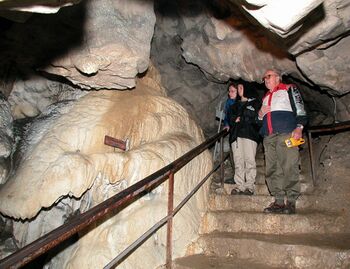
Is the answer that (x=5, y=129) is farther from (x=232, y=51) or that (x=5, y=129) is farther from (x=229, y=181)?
(x=232, y=51)

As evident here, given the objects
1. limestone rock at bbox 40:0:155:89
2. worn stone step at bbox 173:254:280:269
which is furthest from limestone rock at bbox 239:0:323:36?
worn stone step at bbox 173:254:280:269

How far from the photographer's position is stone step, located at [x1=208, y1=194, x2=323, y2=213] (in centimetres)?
480

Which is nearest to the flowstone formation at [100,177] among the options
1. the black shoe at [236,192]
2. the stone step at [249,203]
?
the stone step at [249,203]

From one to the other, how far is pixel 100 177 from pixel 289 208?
2.56 meters

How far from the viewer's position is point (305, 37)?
13.7ft

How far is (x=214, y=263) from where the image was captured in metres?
3.88

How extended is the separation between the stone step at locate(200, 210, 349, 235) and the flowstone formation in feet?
1.60

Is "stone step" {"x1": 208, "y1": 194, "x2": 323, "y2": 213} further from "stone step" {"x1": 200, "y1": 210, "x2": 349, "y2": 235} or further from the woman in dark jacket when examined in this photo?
the woman in dark jacket

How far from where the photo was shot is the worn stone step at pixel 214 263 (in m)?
3.76

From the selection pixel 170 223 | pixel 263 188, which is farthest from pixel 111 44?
pixel 263 188

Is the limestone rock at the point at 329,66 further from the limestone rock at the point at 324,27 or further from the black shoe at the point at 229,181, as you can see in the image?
the black shoe at the point at 229,181

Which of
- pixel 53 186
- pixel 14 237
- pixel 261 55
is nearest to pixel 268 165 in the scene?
pixel 261 55

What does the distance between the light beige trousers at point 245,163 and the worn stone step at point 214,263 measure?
63.0 inches

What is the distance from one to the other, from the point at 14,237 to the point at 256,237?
10.9 feet
